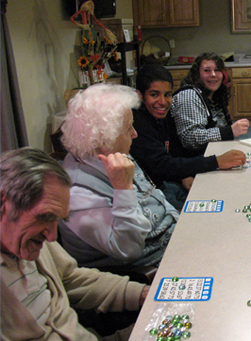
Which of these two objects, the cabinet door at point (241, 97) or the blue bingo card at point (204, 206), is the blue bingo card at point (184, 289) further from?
Answer: the cabinet door at point (241, 97)

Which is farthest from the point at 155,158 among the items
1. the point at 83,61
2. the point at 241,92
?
the point at 241,92

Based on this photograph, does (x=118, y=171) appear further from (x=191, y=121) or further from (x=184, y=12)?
(x=184, y=12)

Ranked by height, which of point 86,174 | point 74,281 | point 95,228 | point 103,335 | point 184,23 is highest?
point 184,23

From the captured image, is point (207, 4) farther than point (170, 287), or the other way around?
point (207, 4)

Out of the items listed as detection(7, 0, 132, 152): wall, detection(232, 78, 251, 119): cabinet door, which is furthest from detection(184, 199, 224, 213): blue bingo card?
detection(232, 78, 251, 119): cabinet door

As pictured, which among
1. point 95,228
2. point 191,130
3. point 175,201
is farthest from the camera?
point 191,130

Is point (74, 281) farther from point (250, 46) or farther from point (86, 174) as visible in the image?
point (250, 46)

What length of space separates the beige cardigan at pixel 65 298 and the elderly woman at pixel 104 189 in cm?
13

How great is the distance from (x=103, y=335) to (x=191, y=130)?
63.4 inches

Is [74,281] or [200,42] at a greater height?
[200,42]

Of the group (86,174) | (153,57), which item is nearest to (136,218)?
(86,174)

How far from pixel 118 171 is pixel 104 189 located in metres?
0.11

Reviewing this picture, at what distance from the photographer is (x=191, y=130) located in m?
2.71

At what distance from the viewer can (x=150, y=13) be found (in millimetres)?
6402
